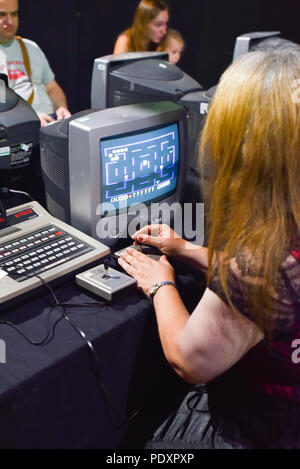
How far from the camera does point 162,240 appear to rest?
143cm

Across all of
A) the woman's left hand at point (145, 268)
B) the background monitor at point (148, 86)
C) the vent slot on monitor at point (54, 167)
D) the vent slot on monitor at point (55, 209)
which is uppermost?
the background monitor at point (148, 86)

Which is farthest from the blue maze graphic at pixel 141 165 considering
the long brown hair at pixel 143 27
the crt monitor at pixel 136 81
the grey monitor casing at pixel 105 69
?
the long brown hair at pixel 143 27

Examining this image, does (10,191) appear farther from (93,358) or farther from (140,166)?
(93,358)

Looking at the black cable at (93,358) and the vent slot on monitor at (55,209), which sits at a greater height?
the vent slot on monitor at (55,209)

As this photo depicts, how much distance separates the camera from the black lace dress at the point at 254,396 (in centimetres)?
86

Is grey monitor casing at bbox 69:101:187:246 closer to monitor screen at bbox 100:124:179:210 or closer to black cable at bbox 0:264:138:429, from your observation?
monitor screen at bbox 100:124:179:210

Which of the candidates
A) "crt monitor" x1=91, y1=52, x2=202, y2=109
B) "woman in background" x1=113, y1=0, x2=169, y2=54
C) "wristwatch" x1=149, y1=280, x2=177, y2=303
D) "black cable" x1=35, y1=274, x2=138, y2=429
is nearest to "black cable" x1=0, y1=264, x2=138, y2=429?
"black cable" x1=35, y1=274, x2=138, y2=429

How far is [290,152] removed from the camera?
820 mm

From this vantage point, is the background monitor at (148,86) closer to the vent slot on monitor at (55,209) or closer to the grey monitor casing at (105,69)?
the grey monitor casing at (105,69)

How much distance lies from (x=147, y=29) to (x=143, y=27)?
0.11 ft

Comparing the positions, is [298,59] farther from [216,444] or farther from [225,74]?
[216,444]

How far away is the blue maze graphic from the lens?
1.39m

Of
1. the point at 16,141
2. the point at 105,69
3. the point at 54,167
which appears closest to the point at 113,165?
the point at 54,167

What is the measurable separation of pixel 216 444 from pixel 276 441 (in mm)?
126
